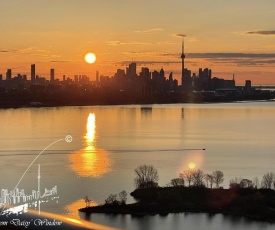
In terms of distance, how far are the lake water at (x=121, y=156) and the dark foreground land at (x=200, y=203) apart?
151 millimetres

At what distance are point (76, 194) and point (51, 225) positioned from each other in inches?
218

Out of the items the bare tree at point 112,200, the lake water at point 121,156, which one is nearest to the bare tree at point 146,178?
the lake water at point 121,156

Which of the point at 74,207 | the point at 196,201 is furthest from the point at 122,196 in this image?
the point at 196,201

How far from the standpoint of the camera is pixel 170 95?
40000 mm

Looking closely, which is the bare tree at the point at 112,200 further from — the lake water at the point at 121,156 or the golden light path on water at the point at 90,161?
the golden light path on water at the point at 90,161

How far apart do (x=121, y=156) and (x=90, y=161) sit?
103cm

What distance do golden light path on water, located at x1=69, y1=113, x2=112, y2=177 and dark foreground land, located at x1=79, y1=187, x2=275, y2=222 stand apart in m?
2.34

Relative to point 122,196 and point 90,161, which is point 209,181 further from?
point 90,161

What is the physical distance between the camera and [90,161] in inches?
399

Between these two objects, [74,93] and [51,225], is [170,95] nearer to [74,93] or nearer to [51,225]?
[74,93]

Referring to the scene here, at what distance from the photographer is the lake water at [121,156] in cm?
561

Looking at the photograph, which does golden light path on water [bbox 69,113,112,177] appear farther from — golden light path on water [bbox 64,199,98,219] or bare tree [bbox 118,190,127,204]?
golden light path on water [bbox 64,199,98,219]

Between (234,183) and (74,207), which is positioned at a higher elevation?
(234,183)

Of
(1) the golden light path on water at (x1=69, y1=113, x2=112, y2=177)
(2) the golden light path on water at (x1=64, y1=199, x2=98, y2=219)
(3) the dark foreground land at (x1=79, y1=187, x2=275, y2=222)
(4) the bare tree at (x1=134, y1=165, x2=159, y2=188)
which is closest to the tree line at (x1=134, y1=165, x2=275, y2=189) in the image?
(4) the bare tree at (x1=134, y1=165, x2=159, y2=188)
